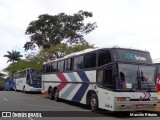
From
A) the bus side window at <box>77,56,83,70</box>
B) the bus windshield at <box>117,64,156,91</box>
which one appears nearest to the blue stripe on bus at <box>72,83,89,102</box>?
the bus side window at <box>77,56,83,70</box>

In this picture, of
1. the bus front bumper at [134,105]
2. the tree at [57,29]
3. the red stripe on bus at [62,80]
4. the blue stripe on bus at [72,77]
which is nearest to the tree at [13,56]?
the tree at [57,29]

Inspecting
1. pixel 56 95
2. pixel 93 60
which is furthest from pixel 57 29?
pixel 93 60

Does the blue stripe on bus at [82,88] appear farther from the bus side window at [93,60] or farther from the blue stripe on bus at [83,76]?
the bus side window at [93,60]

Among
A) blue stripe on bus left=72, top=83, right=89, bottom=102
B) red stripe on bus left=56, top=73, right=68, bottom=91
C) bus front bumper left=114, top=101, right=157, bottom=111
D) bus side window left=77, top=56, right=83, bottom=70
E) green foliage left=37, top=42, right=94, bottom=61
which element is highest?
green foliage left=37, top=42, right=94, bottom=61

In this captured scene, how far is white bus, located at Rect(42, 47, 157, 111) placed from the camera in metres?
14.8

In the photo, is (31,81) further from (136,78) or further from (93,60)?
(136,78)

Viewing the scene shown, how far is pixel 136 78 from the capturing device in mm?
15156

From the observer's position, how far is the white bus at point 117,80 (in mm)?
14781

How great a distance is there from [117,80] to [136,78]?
1.02 m

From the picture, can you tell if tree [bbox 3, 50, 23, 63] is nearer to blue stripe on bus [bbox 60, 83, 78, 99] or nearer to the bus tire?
blue stripe on bus [bbox 60, 83, 78, 99]

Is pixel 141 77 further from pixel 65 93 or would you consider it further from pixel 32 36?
pixel 32 36

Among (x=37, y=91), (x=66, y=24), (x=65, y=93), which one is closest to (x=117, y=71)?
(x=65, y=93)

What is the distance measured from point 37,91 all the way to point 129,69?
77.4 feet

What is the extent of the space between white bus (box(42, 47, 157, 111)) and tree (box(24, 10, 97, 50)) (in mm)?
29457
